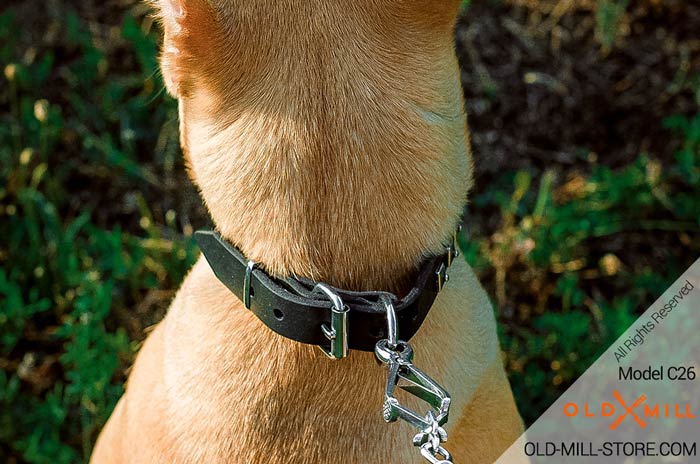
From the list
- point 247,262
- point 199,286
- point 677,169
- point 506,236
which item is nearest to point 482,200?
point 506,236

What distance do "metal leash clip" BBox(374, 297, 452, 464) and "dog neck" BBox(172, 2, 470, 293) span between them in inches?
5.2

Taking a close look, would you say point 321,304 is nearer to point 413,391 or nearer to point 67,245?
point 413,391

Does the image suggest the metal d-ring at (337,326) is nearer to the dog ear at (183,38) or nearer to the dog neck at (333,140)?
the dog neck at (333,140)

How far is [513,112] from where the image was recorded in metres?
4.27

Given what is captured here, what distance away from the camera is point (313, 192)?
5.93 feet

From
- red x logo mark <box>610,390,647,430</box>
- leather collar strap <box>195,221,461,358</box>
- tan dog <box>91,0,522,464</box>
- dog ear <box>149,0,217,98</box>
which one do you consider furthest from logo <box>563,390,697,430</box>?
dog ear <box>149,0,217,98</box>

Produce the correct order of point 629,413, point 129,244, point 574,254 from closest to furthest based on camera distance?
point 629,413, point 574,254, point 129,244

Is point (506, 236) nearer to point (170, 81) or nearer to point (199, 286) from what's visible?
point (199, 286)

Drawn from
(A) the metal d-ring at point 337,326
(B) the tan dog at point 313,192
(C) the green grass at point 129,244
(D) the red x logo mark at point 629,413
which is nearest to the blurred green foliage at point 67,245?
(C) the green grass at point 129,244

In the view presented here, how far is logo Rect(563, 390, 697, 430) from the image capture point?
10.8 ft

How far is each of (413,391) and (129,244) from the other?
237 centimetres

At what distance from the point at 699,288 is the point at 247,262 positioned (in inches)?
92.6

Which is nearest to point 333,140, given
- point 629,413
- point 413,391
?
point 413,391

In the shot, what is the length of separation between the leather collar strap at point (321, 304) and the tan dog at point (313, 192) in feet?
0.11
